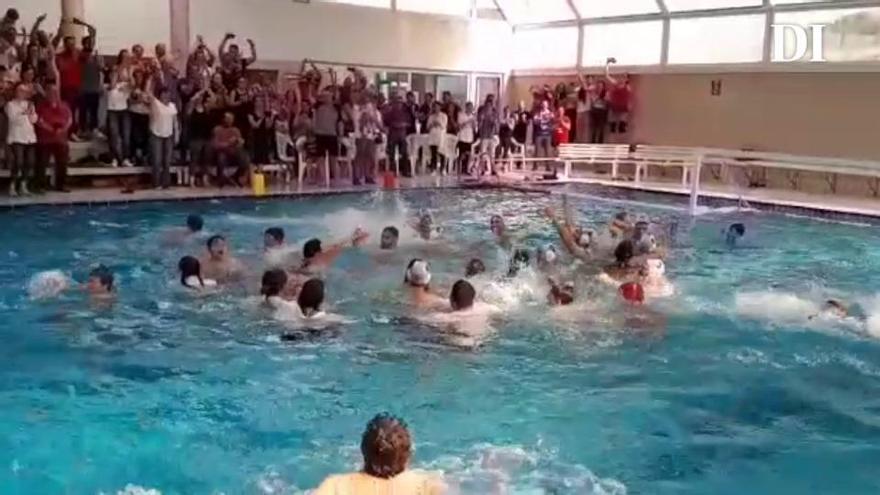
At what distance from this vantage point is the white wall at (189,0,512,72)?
754 inches

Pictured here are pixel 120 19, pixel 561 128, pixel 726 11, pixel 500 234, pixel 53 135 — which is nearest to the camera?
pixel 500 234

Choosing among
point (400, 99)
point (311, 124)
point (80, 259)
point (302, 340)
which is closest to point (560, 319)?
point (302, 340)

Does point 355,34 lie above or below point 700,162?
above

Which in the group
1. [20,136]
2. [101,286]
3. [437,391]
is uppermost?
[20,136]

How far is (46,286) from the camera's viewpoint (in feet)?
28.2

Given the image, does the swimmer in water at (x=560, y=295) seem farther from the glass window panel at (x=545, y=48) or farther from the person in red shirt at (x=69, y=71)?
the glass window panel at (x=545, y=48)

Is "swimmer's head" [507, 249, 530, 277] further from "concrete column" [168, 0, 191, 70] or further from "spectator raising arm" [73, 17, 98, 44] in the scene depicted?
"concrete column" [168, 0, 191, 70]

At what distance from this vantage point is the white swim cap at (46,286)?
28.1 ft

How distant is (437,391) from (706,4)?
15032mm

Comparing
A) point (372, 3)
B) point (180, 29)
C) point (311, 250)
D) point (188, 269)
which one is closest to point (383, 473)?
point (188, 269)

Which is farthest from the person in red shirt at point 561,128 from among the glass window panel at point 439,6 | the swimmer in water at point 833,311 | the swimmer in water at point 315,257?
the swimmer in water at point 833,311

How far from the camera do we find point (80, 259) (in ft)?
33.5

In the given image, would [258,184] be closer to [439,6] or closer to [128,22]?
[128,22]

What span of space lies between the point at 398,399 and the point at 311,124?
10.7 m
